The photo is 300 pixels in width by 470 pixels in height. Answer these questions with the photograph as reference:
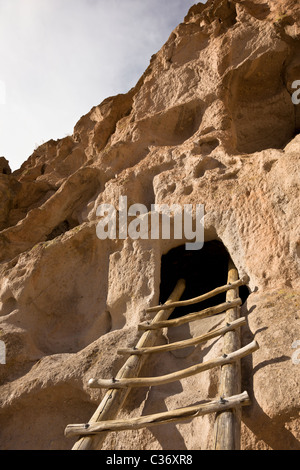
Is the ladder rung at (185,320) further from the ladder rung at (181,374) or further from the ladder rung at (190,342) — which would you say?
the ladder rung at (181,374)

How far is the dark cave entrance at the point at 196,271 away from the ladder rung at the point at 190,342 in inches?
75.0

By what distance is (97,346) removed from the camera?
3969 millimetres

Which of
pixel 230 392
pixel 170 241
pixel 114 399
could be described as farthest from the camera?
pixel 170 241

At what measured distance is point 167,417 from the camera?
2.65 metres

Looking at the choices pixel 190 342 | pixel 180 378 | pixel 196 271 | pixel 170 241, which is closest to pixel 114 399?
pixel 180 378

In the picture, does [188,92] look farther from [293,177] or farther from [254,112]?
[293,177]

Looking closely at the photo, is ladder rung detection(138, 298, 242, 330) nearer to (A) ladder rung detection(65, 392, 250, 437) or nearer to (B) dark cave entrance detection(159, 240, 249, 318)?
(A) ladder rung detection(65, 392, 250, 437)

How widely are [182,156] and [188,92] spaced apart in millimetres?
1485

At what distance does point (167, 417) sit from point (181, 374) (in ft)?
1.50

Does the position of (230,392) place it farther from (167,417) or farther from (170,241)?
(170,241)

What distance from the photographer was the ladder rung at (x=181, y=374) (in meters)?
2.98

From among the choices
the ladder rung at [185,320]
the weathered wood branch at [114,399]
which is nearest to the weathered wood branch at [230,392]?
the ladder rung at [185,320]

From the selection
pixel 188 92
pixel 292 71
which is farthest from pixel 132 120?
pixel 292 71

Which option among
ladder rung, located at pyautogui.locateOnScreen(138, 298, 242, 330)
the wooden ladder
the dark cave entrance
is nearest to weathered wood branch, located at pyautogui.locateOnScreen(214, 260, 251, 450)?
the wooden ladder
